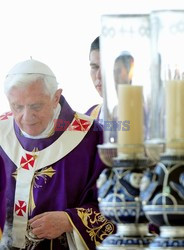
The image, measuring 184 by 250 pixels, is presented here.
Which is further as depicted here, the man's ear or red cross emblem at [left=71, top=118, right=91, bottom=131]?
red cross emblem at [left=71, top=118, right=91, bottom=131]

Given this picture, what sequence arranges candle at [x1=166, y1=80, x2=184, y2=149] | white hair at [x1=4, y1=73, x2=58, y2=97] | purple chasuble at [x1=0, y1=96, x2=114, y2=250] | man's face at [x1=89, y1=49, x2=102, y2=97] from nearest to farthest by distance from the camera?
candle at [x1=166, y1=80, x2=184, y2=149] → purple chasuble at [x1=0, y1=96, x2=114, y2=250] → white hair at [x1=4, y1=73, x2=58, y2=97] → man's face at [x1=89, y1=49, x2=102, y2=97]

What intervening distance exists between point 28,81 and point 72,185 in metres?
0.55

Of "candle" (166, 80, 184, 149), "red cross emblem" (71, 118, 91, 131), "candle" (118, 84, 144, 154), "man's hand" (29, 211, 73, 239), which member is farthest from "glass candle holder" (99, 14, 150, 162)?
"red cross emblem" (71, 118, 91, 131)

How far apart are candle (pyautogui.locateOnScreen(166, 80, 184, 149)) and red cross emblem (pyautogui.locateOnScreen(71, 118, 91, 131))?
2.55 metres

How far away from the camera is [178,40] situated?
2.76 m

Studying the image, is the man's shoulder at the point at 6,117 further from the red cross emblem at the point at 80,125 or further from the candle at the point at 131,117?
the candle at the point at 131,117

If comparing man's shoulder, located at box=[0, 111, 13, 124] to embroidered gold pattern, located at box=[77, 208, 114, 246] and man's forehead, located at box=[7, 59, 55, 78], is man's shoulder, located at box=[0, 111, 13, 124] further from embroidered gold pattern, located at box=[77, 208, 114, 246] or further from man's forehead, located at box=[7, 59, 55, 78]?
embroidered gold pattern, located at box=[77, 208, 114, 246]

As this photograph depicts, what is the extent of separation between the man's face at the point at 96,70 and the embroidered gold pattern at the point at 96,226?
120 centimetres

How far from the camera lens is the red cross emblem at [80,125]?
527 cm

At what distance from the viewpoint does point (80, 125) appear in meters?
5.29

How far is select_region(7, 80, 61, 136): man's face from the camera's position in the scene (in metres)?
4.98

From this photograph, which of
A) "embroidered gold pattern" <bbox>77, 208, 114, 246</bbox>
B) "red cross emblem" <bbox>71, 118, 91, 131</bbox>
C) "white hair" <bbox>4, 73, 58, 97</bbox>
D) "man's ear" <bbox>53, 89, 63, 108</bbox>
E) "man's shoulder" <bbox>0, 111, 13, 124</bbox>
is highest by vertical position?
"white hair" <bbox>4, 73, 58, 97</bbox>

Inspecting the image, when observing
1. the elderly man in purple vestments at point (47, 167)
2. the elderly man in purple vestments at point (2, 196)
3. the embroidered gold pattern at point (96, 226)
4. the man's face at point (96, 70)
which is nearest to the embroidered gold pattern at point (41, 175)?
the elderly man in purple vestments at point (47, 167)

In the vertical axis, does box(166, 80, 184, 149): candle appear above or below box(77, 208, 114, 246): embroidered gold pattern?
above
